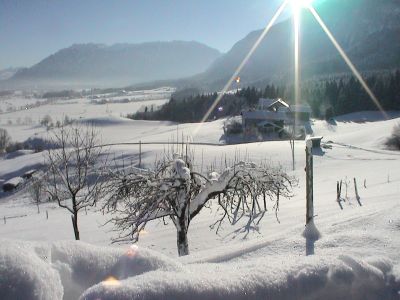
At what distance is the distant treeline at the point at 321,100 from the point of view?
324 ft

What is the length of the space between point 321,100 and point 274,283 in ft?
357

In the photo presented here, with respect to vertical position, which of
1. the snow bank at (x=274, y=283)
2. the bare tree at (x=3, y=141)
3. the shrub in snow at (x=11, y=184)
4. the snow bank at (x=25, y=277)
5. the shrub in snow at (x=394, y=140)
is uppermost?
the snow bank at (x=25, y=277)

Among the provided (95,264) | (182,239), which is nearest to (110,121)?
(182,239)

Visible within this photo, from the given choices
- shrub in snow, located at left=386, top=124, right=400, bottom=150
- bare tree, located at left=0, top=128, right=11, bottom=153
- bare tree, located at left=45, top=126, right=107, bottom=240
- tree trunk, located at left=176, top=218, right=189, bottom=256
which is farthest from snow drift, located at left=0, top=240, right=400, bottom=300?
bare tree, located at left=0, top=128, right=11, bottom=153

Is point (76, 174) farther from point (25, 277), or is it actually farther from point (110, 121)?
point (110, 121)

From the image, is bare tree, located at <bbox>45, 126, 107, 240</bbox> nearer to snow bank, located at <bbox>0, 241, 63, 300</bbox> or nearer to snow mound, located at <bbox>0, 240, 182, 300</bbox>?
snow mound, located at <bbox>0, 240, 182, 300</bbox>

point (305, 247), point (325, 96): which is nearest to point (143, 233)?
point (305, 247)

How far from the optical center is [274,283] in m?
2.80

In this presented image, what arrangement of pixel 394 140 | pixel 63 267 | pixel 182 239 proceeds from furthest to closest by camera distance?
pixel 394 140 → pixel 182 239 → pixel 63 267

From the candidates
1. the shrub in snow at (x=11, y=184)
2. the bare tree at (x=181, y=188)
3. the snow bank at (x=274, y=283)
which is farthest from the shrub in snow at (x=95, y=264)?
the shrub in snow at (x=11, y=184)

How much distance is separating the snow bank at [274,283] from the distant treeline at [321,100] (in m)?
94.9

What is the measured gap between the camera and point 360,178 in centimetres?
3650

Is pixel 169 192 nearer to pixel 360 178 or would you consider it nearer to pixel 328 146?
pixel 360 178

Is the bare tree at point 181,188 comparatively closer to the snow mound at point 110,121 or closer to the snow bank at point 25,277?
the snow bank at point 25,277
